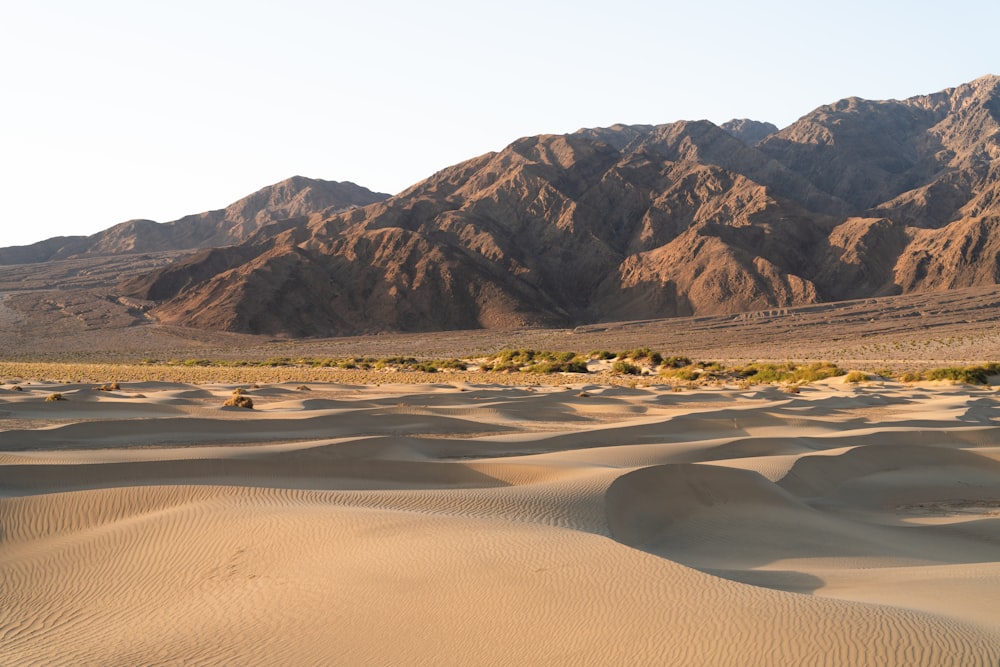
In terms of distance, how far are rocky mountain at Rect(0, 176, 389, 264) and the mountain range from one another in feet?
138

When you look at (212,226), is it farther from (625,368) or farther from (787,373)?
(787,373)

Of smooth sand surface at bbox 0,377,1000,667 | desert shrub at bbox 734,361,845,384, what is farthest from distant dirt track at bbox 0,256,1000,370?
smooth sand surface at bbox 0,377,1000,667

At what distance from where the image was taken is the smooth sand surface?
Answer: 421 cm

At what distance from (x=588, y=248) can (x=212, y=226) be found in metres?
95.2

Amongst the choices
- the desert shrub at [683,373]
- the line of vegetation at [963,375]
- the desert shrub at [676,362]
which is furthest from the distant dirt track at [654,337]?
the desert shrub at [683,373]

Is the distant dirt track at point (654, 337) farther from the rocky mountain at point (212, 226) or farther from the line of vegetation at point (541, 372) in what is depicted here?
the rocky mountain at point (212, 226)

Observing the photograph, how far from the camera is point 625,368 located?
126 feet

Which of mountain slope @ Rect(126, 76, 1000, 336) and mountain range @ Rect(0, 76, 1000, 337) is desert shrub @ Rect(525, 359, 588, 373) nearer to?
mountain slope @ Rect(126, 76, 1000, 336)

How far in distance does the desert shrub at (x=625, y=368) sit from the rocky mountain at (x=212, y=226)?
11278 cm

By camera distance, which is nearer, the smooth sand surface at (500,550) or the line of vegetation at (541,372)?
the smooth sand surface at (500,550)

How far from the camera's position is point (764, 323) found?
2785 inches

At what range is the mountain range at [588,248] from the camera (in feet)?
288

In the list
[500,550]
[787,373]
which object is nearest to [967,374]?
[787,373]

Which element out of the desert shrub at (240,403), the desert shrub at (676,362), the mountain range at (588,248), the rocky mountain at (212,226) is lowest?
the desert shrub at (676,362)
